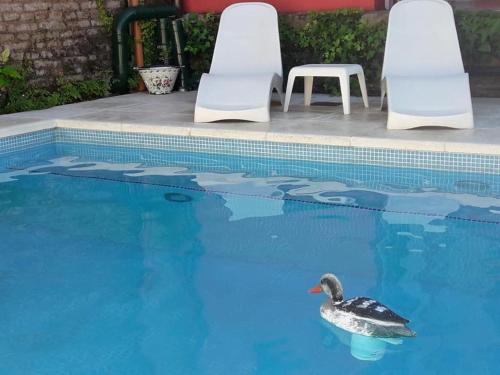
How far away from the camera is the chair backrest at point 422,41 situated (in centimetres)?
731

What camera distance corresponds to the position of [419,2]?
298 inches

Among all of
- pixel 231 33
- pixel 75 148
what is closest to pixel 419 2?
pixel 231 33

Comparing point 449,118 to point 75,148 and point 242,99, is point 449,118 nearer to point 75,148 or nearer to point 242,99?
point 242,99

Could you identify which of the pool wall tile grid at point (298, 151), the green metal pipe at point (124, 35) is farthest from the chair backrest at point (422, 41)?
the green metal pipe at point (124, 35)

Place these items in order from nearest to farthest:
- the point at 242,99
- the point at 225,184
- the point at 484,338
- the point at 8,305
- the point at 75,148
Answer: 1. the point at 484,338
2. the point at 8,305
3. the point at 225,184
4. the point at 242,99
5. the point at 75,148

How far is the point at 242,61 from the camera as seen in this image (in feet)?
26.8

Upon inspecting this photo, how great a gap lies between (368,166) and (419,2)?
7.27 feet

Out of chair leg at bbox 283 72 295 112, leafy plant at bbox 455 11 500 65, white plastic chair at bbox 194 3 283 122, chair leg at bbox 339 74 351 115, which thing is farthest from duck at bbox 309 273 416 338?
leafy plant at bbox 455 11 500 65

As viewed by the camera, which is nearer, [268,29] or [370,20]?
[268,29]

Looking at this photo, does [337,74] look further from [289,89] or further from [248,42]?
[248,42]

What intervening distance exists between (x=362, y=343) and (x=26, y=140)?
520cm

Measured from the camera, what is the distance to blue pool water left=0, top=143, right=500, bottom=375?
3.43 metres

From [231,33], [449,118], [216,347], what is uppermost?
[231,33]

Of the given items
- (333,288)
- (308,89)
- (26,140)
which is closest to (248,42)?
(308,89)
